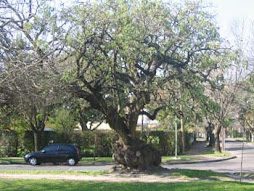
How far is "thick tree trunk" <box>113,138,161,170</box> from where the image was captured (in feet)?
61.6

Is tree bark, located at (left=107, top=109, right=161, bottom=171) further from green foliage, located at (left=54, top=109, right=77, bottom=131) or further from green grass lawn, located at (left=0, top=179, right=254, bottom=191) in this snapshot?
green foliage, located at (left=54, top=109, right=77, bottom=131)

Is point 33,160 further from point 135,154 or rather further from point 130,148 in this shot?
point 135,154

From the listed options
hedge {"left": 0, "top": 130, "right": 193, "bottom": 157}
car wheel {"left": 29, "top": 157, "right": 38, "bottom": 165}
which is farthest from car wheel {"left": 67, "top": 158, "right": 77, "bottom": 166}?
hedge {"left": 0, "top": 130, "right": 193, "bottom": 157}

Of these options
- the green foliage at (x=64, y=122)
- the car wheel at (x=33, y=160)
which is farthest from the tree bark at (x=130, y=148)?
the green foliage at (x=64, y=122)

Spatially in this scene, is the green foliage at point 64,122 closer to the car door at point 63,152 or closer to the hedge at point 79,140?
Answer: the hedge at point 79,140

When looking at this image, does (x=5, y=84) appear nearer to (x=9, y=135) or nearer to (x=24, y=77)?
(x=24, y=77)

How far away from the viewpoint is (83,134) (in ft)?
123

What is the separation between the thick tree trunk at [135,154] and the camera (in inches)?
739

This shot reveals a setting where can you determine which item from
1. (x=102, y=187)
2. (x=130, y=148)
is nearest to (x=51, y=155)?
(x=130, y=148)

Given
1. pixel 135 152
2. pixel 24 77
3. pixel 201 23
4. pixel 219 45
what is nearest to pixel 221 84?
pixel 219 45

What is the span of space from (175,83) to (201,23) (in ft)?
10.6

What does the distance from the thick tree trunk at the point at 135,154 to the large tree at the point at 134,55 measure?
0.05 m

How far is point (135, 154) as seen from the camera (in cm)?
1873

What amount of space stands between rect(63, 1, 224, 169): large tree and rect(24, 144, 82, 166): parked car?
9.09 meters
